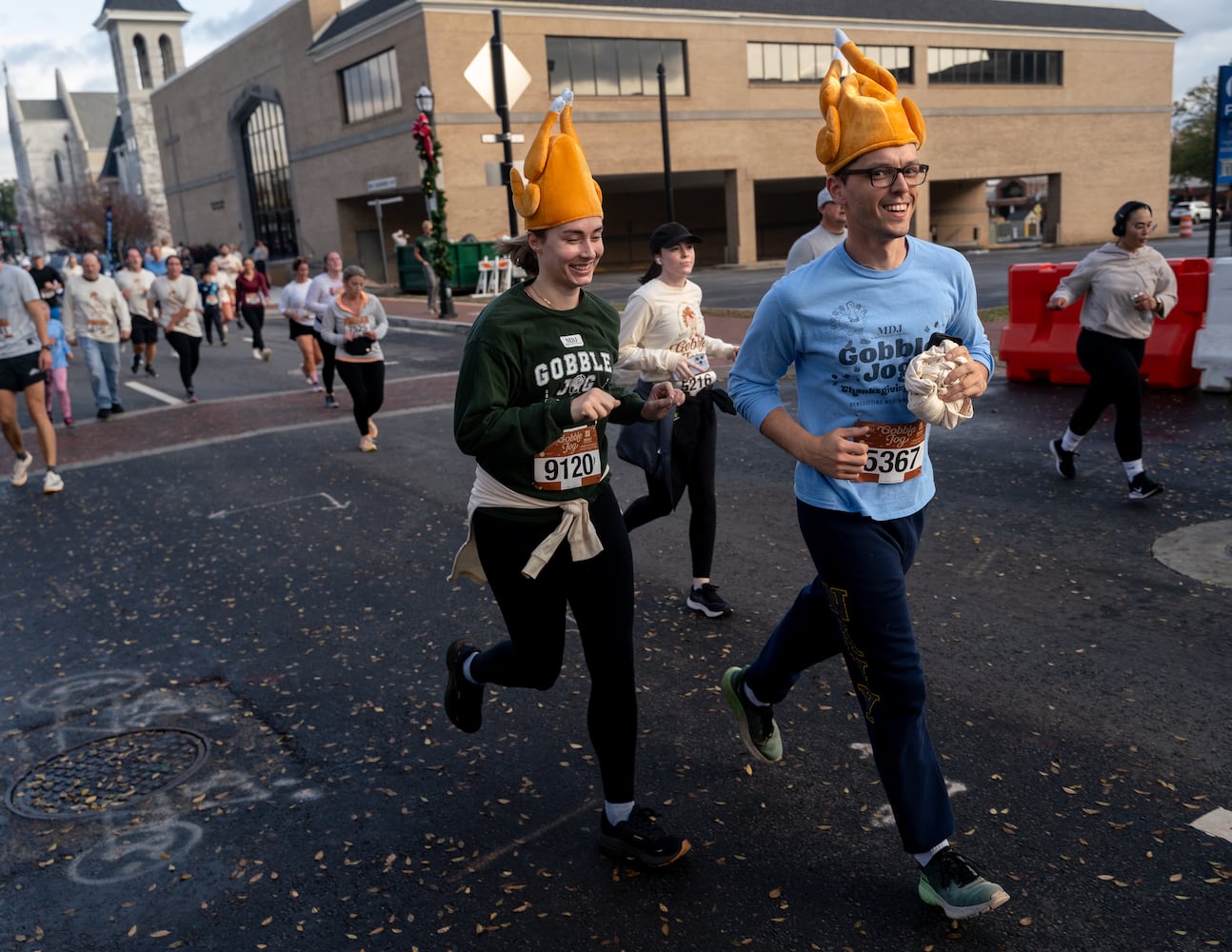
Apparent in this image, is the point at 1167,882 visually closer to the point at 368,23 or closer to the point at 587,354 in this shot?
the point at 587,354

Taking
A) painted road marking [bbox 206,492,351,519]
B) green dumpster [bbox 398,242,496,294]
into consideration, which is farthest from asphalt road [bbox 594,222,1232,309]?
painted road marking [bbox 206,492,351,519]

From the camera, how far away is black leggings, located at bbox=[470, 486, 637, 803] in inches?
132

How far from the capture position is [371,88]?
1591 inches

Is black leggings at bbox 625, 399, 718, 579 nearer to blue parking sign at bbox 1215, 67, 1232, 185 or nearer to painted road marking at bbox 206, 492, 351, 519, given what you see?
painted road marking at bbox 206, 492, 351, 519

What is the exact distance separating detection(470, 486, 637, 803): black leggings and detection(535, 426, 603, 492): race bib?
11 centimetres

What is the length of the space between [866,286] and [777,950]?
1.87 metres

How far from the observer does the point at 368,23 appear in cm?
3838

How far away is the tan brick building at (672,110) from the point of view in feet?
125

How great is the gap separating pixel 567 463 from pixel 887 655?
1131 mm

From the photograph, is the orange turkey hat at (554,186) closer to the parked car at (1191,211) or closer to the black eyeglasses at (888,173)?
the black eyeglasses at (888,173)

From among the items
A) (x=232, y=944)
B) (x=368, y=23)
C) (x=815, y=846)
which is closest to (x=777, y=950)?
(x=815, y=846)

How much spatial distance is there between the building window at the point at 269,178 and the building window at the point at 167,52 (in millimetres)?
38873

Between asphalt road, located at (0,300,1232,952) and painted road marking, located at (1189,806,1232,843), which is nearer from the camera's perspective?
asphalt road, located at (0,300,1232,952)

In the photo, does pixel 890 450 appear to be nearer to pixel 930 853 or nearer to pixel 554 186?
pixel 930 853
